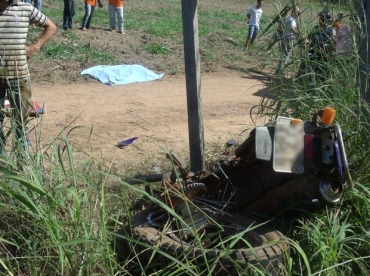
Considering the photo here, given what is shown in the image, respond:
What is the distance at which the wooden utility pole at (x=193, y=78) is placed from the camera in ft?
16.5

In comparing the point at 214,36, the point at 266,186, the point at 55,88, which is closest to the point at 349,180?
Answer: the point at 266,186

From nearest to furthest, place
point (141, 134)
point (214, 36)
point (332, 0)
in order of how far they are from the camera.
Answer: point (332, 0) → point (141, 134) → point (214, 36)

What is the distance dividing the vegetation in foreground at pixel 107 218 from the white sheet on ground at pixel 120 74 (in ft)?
21.9

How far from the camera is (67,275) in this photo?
3.08 meters

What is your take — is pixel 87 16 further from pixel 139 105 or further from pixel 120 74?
pixel 139 105

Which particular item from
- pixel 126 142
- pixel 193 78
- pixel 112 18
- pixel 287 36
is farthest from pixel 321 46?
pixel 112 18

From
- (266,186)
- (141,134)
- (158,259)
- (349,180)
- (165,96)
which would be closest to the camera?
(158,259)

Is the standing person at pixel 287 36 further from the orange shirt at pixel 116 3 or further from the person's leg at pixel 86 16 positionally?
the orange shirt at pixel 116 3

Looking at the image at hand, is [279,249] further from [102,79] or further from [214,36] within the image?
[214,36]

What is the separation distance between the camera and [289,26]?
17.1 feet

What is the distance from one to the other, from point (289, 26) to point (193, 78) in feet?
3.20

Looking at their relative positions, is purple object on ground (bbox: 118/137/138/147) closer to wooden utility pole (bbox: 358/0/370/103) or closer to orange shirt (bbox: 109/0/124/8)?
wooden utility pole (bbox: 358/0/370/103)

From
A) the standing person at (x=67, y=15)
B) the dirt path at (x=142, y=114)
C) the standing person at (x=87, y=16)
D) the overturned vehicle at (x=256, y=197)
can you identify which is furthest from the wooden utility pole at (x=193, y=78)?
the standing person at (x=67, y=15)

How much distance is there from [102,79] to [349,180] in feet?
26.7
